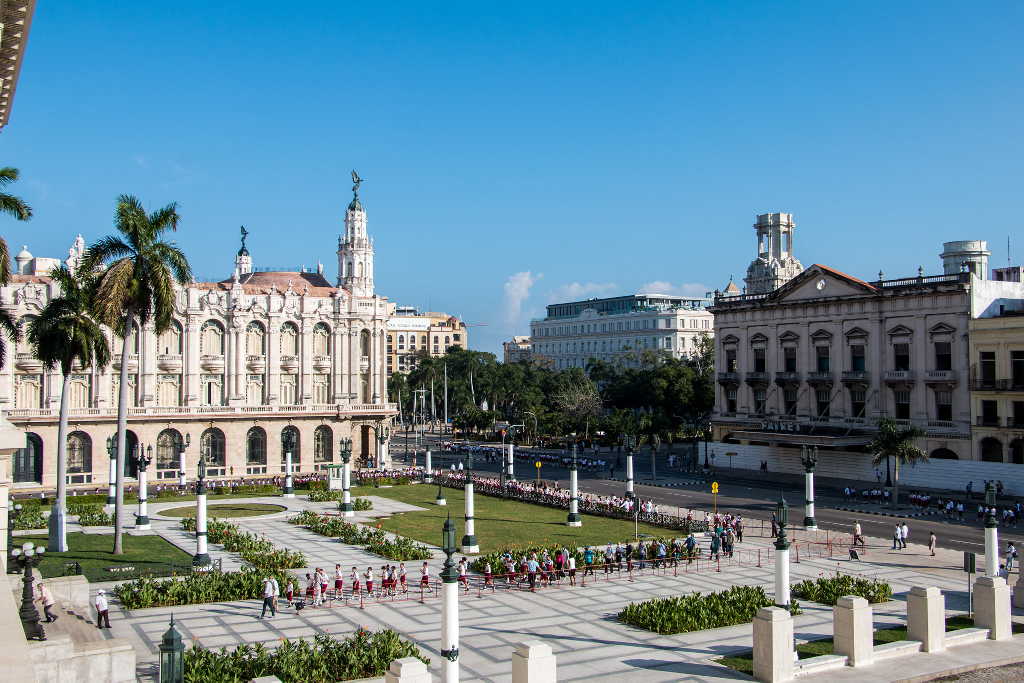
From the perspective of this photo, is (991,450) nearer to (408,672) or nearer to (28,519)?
(408,672)

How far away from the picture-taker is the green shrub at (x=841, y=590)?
1328 inches

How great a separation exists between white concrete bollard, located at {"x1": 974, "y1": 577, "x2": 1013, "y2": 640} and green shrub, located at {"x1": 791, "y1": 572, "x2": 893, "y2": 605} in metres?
4.84

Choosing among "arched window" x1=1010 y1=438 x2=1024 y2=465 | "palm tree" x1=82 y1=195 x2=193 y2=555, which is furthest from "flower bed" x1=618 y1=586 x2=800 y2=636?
"arched window" x1=1010 y1=438 x2=1024 y2=465

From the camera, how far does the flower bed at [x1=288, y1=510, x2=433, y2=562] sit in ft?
140

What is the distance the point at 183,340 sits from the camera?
77375 millimetres

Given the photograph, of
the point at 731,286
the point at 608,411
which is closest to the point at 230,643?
the point at 608,411

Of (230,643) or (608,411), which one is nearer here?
(230,643)

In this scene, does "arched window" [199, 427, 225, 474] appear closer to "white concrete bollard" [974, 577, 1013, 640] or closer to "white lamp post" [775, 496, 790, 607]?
"white lamp post" [775, 496, 790, 607]

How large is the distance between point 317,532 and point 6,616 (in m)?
35.1

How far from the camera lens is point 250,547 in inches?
1711

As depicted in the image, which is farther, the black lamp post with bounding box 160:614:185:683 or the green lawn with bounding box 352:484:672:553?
the green lawn with bounding box 352:484:672:553

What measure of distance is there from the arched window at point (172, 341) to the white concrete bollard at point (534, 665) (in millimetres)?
61592

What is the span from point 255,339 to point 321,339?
231 inches

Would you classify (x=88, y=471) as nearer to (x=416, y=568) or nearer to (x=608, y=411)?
(x=416, y=568)
